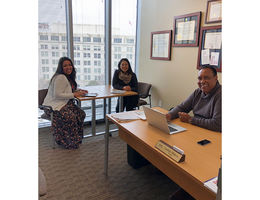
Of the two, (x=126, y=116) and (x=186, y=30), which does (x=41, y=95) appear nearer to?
(x=126, y=116)

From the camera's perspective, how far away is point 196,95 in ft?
6.79

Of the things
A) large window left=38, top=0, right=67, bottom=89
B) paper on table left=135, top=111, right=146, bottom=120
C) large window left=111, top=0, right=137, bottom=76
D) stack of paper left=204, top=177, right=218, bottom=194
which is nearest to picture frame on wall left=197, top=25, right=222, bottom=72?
paper on table left=135, top=111, right=146, bottom=120

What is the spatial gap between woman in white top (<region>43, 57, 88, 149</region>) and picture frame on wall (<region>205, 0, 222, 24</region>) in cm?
199

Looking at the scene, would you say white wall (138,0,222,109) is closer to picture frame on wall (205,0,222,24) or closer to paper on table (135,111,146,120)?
picture frame on wall (205,0,222,24)

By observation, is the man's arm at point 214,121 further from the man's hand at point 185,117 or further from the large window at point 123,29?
the large window at point 123,29

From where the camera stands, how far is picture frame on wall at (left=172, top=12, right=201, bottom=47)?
283cm

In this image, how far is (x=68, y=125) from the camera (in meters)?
2.84

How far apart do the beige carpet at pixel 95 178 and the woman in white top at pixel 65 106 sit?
0.59 feet

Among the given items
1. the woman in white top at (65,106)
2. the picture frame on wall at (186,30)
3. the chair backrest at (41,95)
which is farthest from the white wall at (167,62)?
the chair backrest at (41,95)

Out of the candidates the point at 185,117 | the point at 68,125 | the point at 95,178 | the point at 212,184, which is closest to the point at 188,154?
the point at 212,184

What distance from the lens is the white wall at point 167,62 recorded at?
299cm
